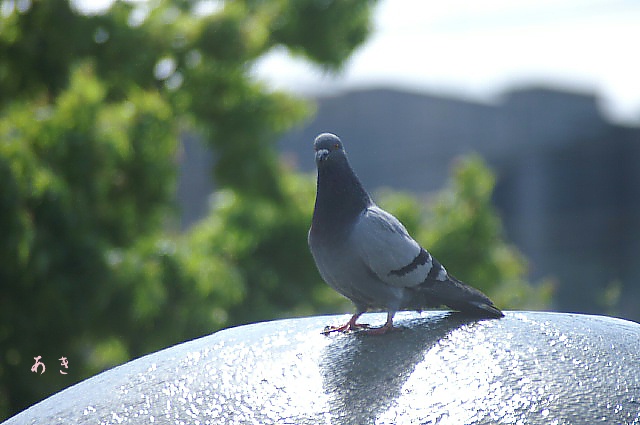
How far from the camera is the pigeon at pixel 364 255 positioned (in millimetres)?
2795

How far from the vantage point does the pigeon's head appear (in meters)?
2.84

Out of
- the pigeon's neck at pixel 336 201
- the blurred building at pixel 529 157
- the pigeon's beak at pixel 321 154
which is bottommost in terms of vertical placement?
the blurred building at pixel 529 157

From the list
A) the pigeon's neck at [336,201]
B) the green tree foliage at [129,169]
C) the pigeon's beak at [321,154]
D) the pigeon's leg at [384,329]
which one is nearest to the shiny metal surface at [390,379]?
the pigeon's leg at [384,329]

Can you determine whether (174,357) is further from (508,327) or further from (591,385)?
(591,385)

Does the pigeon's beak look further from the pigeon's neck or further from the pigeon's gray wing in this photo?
the pigeon's gray wing

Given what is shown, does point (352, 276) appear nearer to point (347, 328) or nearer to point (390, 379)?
point (347, 328)

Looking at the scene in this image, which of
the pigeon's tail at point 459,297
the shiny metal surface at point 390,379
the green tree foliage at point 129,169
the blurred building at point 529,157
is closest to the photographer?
the shiny metal surface at point 390,379

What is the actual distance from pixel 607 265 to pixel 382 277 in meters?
13.9

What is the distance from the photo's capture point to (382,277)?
2799 mm

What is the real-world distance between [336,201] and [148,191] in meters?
3.30

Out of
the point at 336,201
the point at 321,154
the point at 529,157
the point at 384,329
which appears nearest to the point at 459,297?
the point at 384,329

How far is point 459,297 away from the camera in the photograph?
2.93 metres

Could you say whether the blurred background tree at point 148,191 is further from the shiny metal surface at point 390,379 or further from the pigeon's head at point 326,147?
the pigeon's head at point 326,147

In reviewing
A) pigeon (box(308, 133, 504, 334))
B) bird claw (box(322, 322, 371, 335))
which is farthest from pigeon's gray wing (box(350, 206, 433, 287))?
bird claw (box(322, 322, 371, 335))
